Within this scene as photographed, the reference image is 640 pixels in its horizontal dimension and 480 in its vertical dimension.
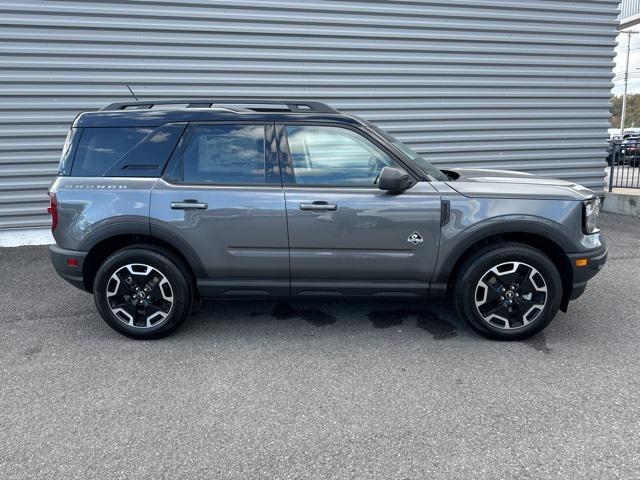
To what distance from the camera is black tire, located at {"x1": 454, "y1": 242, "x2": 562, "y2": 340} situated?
3254 millimetres

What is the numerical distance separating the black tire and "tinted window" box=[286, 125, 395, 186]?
3.43 ft

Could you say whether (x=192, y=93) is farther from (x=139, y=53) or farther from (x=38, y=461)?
(x=38, y=461)

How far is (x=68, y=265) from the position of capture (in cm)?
343

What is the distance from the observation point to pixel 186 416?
2539 millimetres

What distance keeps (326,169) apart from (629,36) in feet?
166

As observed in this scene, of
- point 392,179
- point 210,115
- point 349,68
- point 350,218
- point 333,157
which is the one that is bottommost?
point 350,218

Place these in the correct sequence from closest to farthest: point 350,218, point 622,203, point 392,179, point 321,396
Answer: point 321,396
point 392,179
point 350,218
point 622,203

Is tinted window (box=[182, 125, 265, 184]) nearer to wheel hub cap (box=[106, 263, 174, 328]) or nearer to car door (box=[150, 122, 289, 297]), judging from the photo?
car door (box=[150, 122, 289, 297])

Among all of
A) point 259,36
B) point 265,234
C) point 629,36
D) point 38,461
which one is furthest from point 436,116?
point 629,36

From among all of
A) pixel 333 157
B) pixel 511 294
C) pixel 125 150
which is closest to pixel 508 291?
pixel 511 294

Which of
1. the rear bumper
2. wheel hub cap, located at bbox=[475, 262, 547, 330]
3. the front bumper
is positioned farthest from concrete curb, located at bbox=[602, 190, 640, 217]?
the rear bumper

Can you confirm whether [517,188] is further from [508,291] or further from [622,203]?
[622,203]

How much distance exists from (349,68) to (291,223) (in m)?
4.80

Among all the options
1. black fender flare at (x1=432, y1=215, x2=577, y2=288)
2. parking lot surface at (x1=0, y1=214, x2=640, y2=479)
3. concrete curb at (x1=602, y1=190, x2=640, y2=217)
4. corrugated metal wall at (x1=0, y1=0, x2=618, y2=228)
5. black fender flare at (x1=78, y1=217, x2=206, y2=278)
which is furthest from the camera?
concrete curb at (x1=602, y1=190, x2=640, y2=217)
